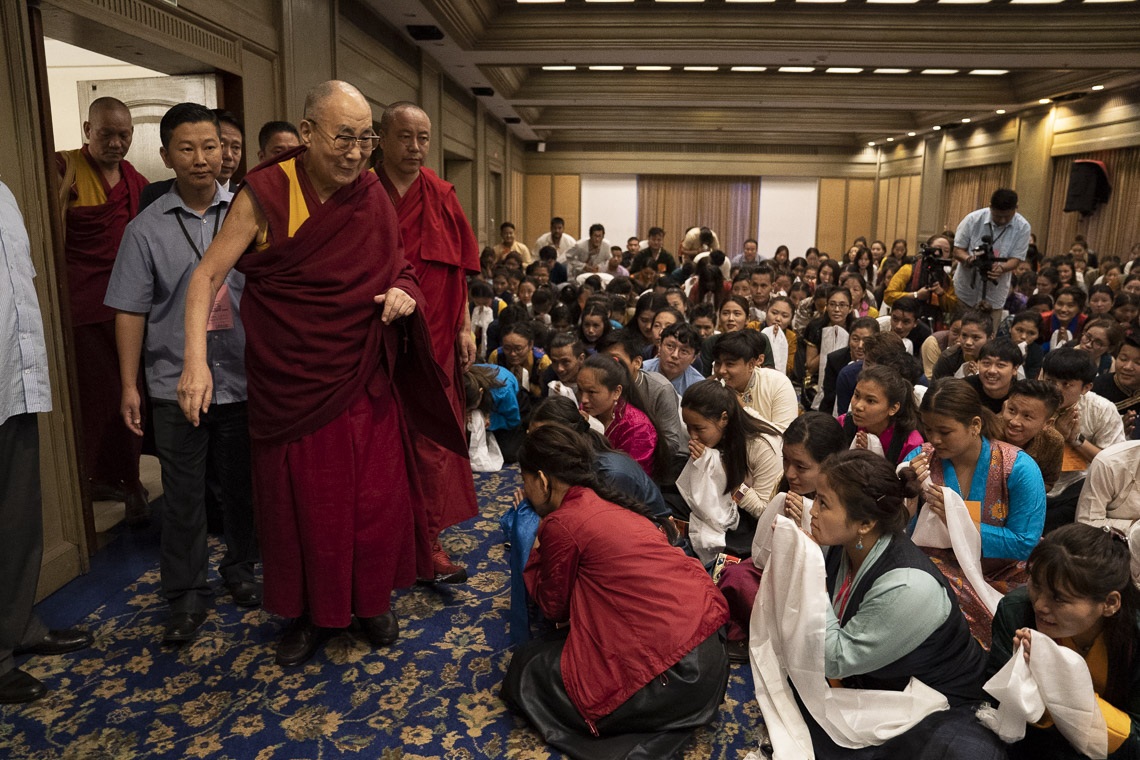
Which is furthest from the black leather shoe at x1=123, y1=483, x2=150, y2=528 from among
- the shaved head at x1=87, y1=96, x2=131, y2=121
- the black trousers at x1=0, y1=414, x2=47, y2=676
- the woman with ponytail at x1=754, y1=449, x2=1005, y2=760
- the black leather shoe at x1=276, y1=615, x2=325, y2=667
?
the woman with ponytail at x1=754, y1=449, x2=1005, y2=760

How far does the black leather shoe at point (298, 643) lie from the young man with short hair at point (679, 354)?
2.10 metres

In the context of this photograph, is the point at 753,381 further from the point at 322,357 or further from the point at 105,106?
the point at 105,106

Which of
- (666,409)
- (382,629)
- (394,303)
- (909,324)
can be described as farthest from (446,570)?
(909,324)

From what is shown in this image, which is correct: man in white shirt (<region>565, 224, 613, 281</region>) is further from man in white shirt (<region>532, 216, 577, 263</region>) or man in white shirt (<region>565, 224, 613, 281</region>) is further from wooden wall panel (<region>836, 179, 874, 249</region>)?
wooden wall panel (<region>836, 179, 874, 249</region>)

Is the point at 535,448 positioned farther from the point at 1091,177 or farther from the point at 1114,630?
the point at 1091,177

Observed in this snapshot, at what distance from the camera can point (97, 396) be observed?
135 inches

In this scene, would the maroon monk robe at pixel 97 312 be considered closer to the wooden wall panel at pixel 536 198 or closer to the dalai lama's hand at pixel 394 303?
the dalai lama's hand at pixel 394 303

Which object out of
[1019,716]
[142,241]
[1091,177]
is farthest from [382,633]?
[1091,177]

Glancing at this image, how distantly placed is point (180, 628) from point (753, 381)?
252cm

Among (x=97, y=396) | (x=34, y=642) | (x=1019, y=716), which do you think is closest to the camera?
(x=1019, y=716)

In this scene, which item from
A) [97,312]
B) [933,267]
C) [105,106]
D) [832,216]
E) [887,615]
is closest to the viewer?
[887,615]

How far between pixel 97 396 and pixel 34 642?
1.28 metres

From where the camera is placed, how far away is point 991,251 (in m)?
5.61

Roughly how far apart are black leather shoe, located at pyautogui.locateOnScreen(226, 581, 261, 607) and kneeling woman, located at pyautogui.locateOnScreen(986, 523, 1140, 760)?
2301 mm
